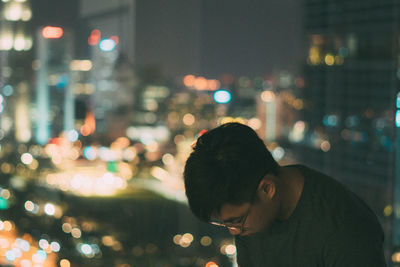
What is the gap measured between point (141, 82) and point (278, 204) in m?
7.15

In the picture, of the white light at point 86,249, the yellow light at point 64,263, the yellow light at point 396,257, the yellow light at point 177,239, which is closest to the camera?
the yellow light at point 396,257

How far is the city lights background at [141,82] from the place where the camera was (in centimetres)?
308

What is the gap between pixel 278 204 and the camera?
703mm

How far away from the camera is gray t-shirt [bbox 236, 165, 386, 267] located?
657mm

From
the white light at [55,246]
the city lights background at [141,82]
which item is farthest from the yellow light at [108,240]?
the white light at [55,246]

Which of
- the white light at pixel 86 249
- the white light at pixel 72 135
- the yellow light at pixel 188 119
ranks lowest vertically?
the white light at pixel 86 249

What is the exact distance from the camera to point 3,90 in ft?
12.2

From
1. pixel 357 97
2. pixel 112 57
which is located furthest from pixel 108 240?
pixel 357 97

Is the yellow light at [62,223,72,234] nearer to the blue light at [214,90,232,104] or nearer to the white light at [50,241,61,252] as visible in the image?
the white light at [50,241,61,252]

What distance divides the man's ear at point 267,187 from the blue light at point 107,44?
13.6ft

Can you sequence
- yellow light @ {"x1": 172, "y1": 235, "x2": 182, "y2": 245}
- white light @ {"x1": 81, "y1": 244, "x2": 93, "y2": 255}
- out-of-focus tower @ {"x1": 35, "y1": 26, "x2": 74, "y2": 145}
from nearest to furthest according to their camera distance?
white light @ {"x1": 81, "y1": 244, "x2": 93, "y2": 255}, yellow light @ {"x1": 172, "y1": 235, "x2": 182, "y2": 245}, out-of-focus tower @ {"x1": 35, "y1": 26, "x2": 74, "y2": 145}

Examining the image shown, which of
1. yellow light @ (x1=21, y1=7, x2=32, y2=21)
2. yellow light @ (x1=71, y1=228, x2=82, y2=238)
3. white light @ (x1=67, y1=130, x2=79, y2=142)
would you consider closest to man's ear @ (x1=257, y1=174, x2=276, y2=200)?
yellow light @ (x1=71, y1=228, x2=82, y2=238)

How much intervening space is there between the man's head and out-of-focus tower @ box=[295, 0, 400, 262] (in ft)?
0.93

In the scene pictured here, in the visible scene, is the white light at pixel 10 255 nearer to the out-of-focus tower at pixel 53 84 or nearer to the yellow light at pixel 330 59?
the out-of-focus tower at pixel 53 84
